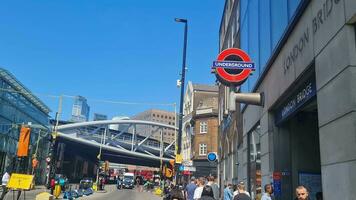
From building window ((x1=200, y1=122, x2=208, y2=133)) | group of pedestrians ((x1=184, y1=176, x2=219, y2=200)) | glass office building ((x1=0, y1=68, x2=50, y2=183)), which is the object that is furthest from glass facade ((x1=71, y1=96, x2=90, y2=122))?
group of pedestrians ((x1=184, y1=176, x2=219, y2=200))

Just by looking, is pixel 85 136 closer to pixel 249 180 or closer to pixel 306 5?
pixel 249 180

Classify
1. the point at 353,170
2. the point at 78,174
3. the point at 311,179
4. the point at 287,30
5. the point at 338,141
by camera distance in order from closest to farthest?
1. the point at 353,170
2. the point at 338,141
3. the point at 287,30
4. the point at 311,179
5. the point at 78,174

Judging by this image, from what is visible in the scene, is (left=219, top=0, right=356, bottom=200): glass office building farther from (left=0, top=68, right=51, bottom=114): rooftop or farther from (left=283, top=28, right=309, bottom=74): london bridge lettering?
(left=0, top=68, right=51, bottom=114): rooftop

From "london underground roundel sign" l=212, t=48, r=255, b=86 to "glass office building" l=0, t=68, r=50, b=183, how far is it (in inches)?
1164

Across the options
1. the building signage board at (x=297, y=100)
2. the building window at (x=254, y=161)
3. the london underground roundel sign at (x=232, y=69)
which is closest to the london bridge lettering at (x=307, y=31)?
the building signage board at (x=297, y=100)

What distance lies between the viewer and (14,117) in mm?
51656

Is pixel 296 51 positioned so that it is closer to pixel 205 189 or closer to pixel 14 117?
pixel 205 189

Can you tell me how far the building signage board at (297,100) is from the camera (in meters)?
10.5

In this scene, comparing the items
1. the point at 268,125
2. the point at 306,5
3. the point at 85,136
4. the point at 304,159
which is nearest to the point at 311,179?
the point at 304,159

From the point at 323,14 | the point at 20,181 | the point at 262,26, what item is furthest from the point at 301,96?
the point at 20,181

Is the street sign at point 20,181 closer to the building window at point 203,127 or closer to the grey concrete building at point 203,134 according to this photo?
the grey concrete building at point 203,134

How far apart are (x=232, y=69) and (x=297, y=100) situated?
3.00 m

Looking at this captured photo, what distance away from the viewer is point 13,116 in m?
51.2

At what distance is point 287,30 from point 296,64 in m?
1.28
